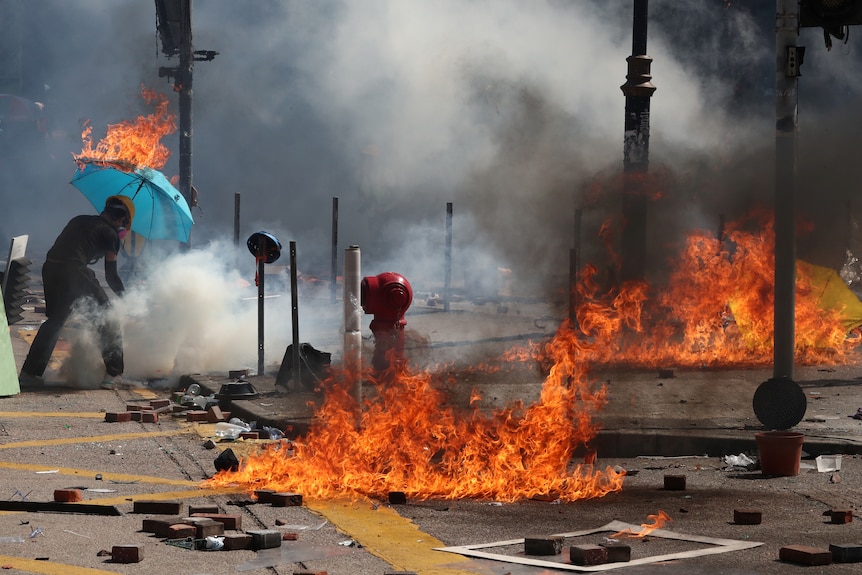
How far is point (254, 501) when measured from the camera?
654 cm

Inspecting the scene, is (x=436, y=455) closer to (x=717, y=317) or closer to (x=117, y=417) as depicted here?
(x=117, y=417)

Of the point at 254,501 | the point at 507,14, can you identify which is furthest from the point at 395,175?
the point at 254,501

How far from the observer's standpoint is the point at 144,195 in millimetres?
13141

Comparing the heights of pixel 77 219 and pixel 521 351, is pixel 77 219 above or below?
above

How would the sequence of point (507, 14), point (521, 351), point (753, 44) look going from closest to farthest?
point (521, 351) < point (507, 14) < point (753, 44)

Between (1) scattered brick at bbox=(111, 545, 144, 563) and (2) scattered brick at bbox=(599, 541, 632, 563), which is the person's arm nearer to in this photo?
(1) scattered brick at bbox=(111, 545, 144, 563)

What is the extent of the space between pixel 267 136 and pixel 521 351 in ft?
62.6

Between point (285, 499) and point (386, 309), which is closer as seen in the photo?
point (285, 499)

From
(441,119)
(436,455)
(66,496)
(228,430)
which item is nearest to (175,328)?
(228,430)

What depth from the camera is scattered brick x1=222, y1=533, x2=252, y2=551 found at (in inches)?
214

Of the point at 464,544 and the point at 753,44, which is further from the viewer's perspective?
the point at 753,44

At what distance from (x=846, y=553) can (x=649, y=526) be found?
1.00m

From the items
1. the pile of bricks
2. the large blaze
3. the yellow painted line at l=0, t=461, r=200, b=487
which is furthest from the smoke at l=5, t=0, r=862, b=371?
the yellow painted line at l=0, t=461, r=200, b=487

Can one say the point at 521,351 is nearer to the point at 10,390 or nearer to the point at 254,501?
the point at 10,390
